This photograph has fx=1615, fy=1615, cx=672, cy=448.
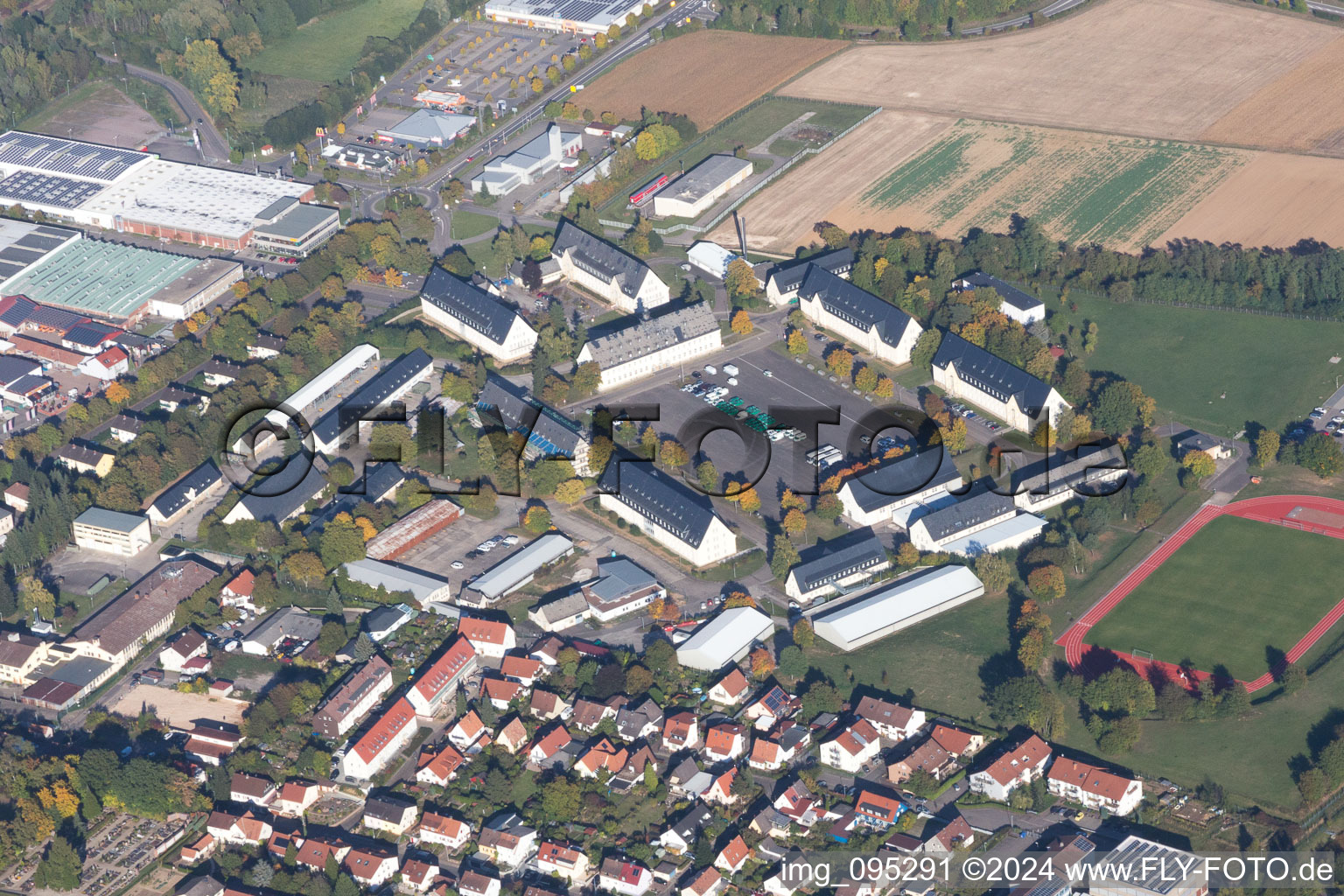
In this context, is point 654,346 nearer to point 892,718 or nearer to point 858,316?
point 858,316

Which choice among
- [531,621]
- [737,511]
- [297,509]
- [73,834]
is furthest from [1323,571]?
[73,834]

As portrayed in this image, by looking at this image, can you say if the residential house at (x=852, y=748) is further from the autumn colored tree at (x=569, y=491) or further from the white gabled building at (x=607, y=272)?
the white gabled building at (x=607, y=272)

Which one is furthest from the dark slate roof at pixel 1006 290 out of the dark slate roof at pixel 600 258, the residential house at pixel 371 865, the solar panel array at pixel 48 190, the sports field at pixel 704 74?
the solar panel array at pixel 48 190

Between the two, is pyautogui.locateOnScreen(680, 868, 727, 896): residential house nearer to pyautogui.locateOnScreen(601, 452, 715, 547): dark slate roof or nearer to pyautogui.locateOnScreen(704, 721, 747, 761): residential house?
pyautogui.locateOnScreen(704, 721, 747, 761): residential house

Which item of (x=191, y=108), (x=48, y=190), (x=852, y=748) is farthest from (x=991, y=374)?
(x=191, y=108)

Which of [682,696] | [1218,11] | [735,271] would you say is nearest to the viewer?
[682,696]

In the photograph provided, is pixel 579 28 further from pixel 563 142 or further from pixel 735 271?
pixel 735 271

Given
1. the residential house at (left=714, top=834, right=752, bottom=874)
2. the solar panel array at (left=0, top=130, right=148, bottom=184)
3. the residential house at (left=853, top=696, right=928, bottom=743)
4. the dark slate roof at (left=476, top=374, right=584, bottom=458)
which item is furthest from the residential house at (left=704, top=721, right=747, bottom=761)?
the solar panel array at (left=0, top=130, right=148, bottom=184)
